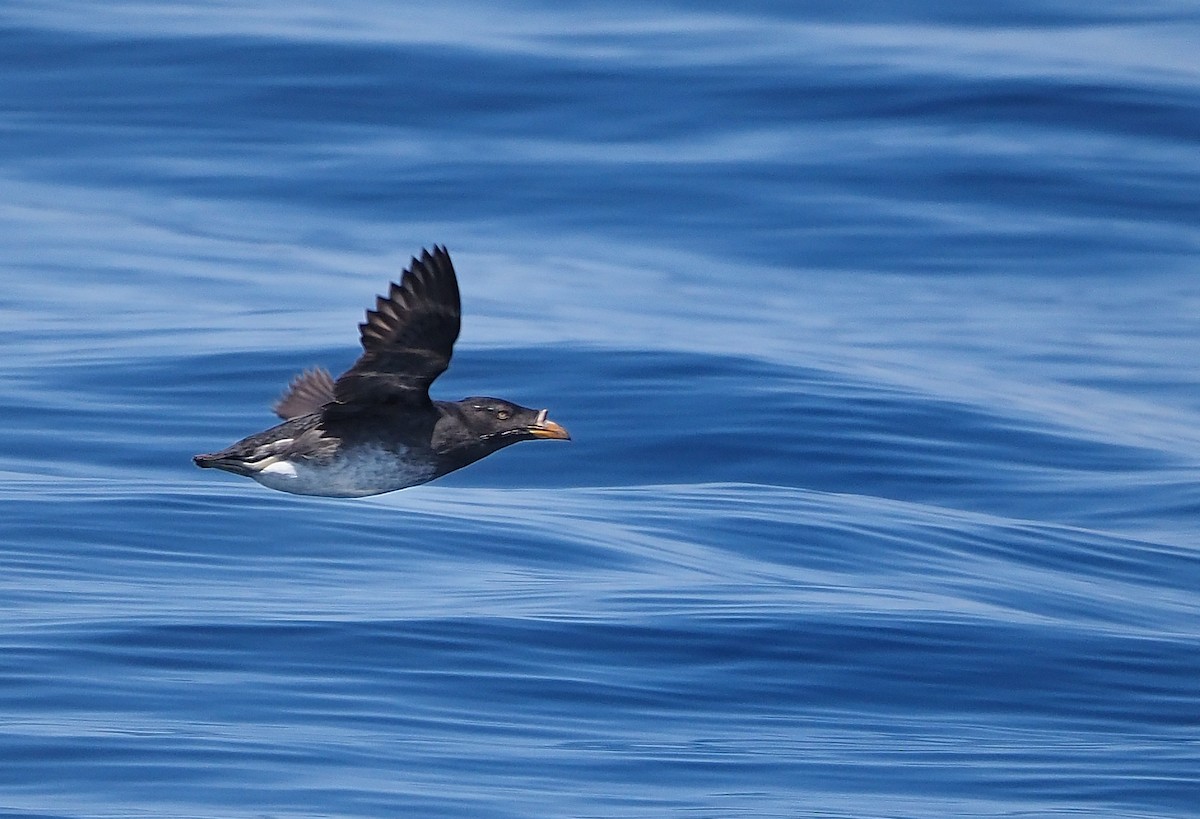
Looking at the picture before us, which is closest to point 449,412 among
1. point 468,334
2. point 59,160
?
point 468,334

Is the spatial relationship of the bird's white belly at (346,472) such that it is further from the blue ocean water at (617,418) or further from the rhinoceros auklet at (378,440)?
the blue ocean water at (617,418)

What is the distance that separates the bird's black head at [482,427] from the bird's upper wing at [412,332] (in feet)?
0.98

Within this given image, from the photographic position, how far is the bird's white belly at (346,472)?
27.9 ft

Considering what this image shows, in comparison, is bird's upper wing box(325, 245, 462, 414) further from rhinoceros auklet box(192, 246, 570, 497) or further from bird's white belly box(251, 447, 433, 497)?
bird's white belly box(251, 447, 433, 497)

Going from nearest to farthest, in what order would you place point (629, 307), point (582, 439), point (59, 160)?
point (582, 439) < point (629, 307) < point (59, 160)

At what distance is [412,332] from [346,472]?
928 mm

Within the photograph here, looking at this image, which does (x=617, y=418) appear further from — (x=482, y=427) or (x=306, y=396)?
(x=482, y=427)

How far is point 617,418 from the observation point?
653 inches

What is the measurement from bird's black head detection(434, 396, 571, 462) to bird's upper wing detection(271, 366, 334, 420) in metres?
1.46

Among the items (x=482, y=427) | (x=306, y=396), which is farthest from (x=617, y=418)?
(x=482, y=427)

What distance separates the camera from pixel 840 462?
627 inches

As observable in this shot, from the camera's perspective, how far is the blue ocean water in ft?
37.2

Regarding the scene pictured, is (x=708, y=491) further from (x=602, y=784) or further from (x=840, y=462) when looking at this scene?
(x=602, y=784)

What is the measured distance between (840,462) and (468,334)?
14.8ft
